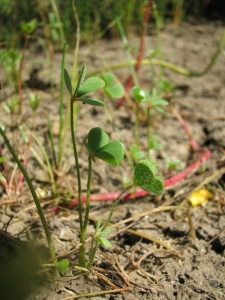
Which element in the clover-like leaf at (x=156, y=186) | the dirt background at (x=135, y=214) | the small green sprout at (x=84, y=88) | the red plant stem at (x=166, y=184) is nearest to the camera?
the small green sprout at (x=84, y=88)

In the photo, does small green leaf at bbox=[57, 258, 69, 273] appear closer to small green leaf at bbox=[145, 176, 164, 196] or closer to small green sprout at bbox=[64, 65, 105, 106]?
small green leaf at bbox=[145, 176, 164, 196]

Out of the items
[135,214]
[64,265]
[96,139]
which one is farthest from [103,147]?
[135,214]

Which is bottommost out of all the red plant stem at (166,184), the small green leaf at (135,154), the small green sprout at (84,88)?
the red plant stem at (166,184)

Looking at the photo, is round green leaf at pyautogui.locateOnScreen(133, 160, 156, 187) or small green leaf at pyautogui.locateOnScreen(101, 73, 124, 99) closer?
round green leaf at pyautogui.locateOnScreen(133, 160, 156, 187)

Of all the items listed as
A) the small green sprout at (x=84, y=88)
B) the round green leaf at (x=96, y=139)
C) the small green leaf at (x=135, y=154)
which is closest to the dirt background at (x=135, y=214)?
the small green leaf at (x=135, y=154)

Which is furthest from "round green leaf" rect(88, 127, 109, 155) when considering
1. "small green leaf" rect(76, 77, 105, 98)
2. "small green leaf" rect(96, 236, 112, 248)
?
"small green leaf" rect(96, 236, 112, 248)

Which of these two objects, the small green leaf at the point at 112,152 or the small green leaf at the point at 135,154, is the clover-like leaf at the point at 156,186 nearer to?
the small green leaf at the point at 112,152

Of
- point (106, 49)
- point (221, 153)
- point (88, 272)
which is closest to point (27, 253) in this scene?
→ point (88, 272)

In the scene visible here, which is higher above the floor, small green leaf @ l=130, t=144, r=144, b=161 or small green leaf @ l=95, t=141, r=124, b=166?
small green leaf @ l=95, t=141, r=124, b=166
